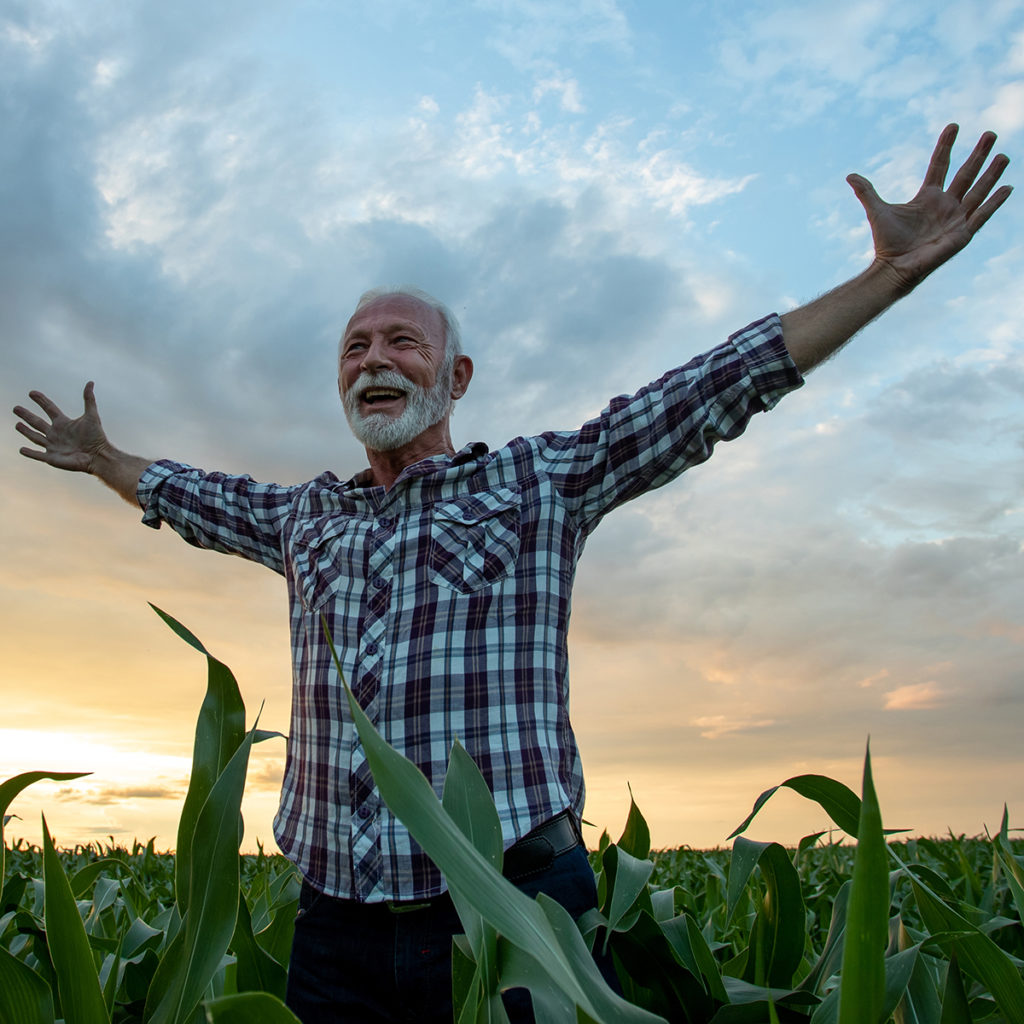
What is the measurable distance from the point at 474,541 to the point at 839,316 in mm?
981

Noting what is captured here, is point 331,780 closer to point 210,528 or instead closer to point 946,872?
point 210,528

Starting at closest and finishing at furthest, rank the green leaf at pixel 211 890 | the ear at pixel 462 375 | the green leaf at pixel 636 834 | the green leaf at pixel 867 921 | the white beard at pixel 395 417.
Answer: the green leaf at pixel 867 921 → the green leaf at pixel 211 890 → the green leaf at pixel 636 834 → the white beard at pixel 395 417 → the ear at pixel 462 375

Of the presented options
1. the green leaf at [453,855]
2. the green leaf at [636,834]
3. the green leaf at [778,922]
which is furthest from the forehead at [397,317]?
the green leaf at [453,855]

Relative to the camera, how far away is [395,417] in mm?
2568

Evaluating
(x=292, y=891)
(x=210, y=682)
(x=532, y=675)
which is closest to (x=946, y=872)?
(x=532, y=675)

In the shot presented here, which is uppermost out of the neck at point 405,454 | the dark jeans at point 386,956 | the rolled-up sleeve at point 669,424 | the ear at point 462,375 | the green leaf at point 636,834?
the ear at point 462,375

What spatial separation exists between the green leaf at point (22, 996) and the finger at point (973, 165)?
87.3 inches

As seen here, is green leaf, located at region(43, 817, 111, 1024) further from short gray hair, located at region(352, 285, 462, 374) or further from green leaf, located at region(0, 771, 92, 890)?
short gray hair, located at region(352, 285, 462, 374)

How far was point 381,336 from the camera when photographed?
2.77 metres

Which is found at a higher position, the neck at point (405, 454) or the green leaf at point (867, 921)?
the neck at point (405, 454)

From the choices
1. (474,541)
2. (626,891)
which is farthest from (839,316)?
(626,891)

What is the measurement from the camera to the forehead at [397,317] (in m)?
2.79

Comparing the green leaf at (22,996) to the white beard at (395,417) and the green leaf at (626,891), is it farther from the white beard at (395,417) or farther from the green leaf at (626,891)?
the white beard at (395,417)

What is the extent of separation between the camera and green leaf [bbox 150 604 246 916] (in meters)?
0.68
